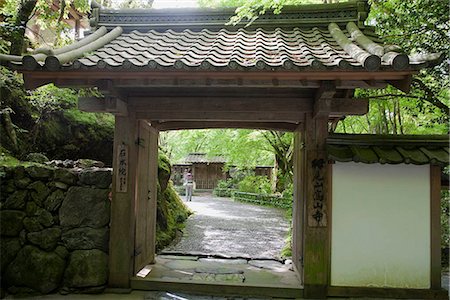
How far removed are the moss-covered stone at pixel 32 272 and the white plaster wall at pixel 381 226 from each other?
399cm

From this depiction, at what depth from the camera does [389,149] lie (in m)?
4.80

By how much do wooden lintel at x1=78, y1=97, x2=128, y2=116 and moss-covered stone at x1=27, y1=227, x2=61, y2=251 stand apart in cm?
184

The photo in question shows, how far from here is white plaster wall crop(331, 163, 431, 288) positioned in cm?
475

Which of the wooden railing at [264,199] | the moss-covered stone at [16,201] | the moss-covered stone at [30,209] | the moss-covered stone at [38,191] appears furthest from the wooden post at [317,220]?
the wooden railing at [264,199]

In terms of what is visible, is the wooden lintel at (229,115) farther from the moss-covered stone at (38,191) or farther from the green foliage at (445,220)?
the green foliage at (445,220)

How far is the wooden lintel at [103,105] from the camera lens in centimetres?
470

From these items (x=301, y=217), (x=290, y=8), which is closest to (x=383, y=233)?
(x=301, y=217)

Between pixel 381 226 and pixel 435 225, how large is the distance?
73cm

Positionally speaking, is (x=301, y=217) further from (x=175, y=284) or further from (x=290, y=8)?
(x=290, y=8)

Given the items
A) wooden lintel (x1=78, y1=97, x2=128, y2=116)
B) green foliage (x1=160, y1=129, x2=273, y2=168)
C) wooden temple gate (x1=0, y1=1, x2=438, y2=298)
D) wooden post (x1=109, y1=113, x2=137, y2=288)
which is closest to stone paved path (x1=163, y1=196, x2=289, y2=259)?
wooden post (x1=109, y1=113, x2=137, y2=288)

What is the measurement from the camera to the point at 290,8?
573 cm

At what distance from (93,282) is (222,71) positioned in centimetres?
351

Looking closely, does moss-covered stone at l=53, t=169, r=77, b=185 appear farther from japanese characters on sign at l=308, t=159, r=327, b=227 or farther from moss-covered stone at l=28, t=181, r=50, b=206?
japanese characters on sign at l=308, t=159, r=327, b=227

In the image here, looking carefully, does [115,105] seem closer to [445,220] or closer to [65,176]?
[65,176]
